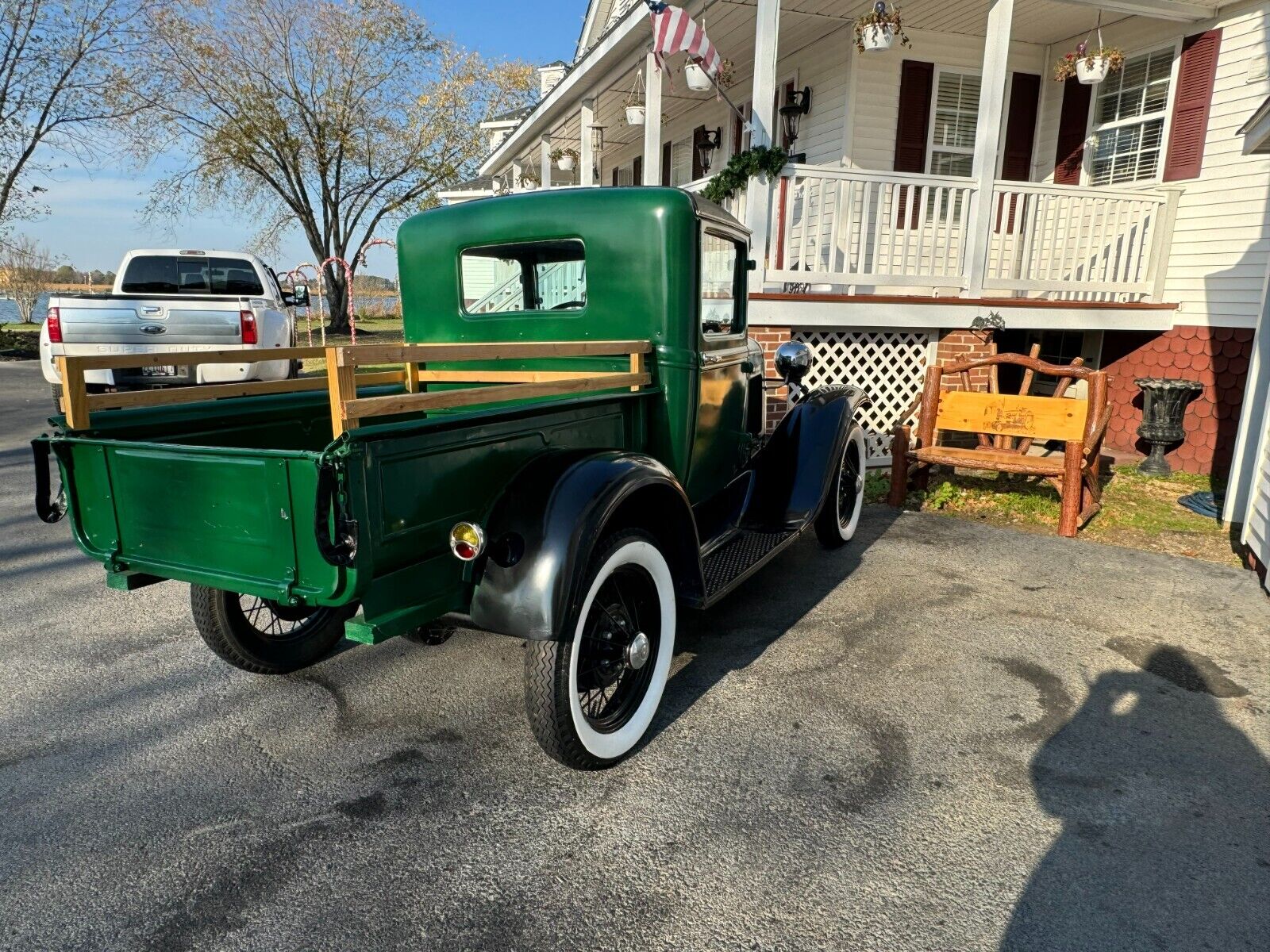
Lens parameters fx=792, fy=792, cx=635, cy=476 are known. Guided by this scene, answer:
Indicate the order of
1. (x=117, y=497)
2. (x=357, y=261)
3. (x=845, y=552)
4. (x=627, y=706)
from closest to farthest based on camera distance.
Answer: (x=117, y=497) → (x=627, y=706) → (x=845, y=552) → (x=357, y=261)

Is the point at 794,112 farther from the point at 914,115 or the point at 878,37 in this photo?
the point at 878,37

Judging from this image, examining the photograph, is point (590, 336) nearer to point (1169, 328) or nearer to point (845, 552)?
point (845, 552)

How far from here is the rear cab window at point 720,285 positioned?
364 centimetres

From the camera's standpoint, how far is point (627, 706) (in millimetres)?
2859

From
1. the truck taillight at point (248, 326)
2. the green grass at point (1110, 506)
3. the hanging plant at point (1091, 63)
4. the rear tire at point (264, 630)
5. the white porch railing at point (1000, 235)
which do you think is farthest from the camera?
the truck taillight at point (248, 326)

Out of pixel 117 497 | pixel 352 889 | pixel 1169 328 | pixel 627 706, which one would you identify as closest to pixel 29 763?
pixel 117 497

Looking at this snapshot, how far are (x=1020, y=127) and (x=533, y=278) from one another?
821 cm

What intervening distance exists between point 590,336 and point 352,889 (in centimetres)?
234

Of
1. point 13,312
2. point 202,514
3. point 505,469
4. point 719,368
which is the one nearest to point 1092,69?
point 719,368

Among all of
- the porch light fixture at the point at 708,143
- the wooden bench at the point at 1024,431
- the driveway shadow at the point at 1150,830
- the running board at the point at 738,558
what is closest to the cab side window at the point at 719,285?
the running board at the point at 738,558

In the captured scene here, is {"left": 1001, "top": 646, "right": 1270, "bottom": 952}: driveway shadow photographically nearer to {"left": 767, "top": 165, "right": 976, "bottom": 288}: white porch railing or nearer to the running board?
the running board

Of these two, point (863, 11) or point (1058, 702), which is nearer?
point (1058, 702)

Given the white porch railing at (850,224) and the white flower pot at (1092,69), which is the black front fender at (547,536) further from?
the white flower pot at (1092,69)

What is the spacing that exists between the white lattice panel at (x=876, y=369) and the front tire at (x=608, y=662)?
483 cm
